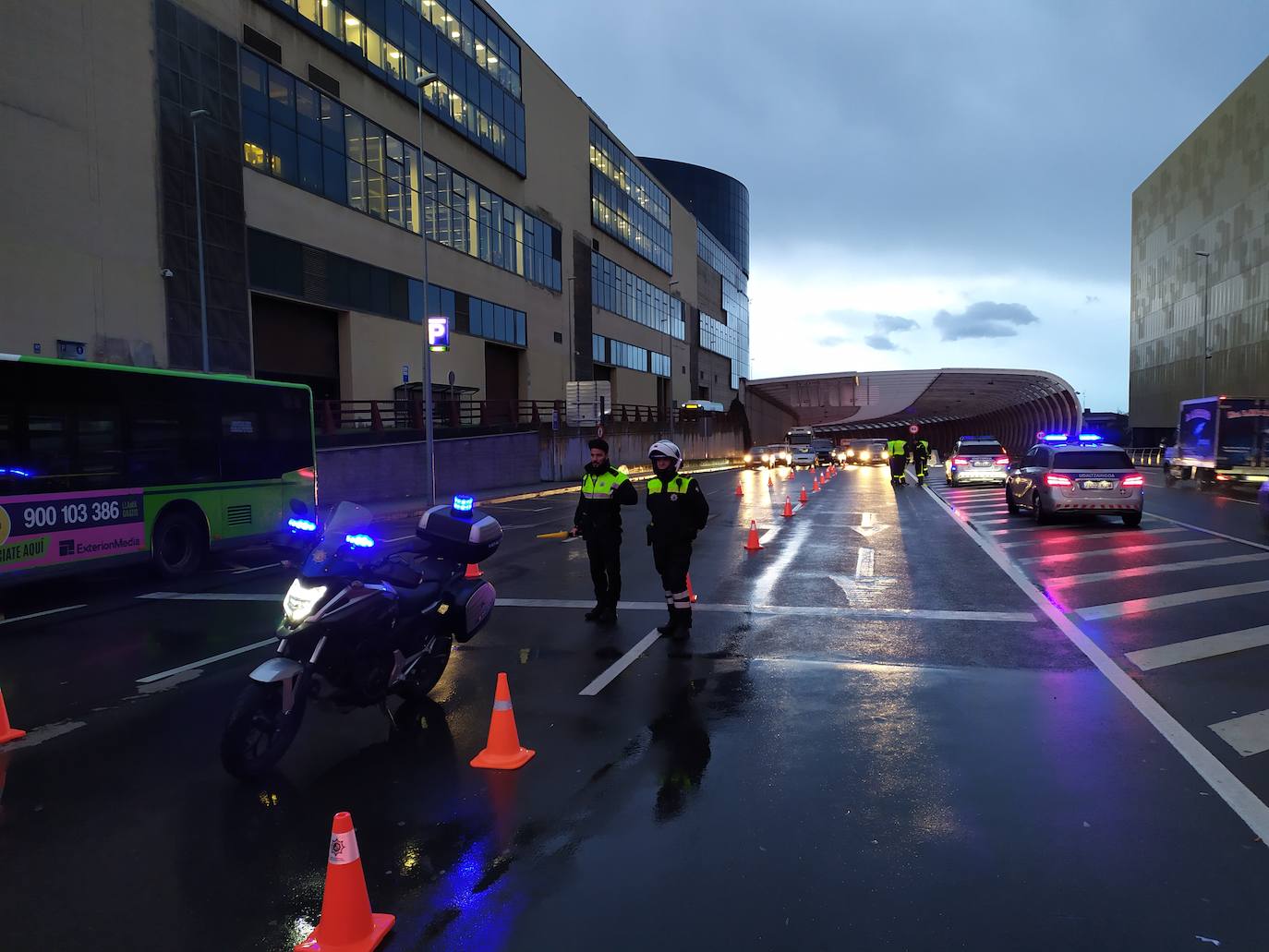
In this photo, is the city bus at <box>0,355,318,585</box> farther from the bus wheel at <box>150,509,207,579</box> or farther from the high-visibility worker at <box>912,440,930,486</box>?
the high-visibility worker at <box>912,440,930,486</box>

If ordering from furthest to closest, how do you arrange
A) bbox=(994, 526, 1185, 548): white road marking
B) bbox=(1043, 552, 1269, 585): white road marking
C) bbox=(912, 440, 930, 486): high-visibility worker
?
bbox=(912, 440, 930, 486): high-visibility worker < bbox=(994, 526, 1185, 548): white road marking < bbox=(1043, 552, 1269, 585): white road marking

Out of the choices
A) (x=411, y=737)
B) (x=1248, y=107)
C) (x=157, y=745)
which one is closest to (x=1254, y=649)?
(x=411, y=737)

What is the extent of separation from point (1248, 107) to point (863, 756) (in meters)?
68.0

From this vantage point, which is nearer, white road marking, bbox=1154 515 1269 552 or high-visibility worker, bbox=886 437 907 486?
white road marking, bbox=1154 515 1269 552

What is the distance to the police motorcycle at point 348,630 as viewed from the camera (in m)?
4.91

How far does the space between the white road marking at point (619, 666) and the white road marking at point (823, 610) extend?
1297 mm

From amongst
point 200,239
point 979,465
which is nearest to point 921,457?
point 979,465

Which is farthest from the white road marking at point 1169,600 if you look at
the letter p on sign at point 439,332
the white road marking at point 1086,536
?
the letter p on sign at point 439,332

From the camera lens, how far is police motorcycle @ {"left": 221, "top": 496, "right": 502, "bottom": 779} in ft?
16.1

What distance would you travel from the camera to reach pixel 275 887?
370cm

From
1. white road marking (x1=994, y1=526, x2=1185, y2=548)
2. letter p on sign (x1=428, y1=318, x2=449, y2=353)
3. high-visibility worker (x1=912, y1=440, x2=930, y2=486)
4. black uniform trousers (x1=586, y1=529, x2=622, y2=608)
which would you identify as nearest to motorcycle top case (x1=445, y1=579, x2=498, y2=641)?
black uniform trousers (x1=586, y1=529, x2=622, y2=608)

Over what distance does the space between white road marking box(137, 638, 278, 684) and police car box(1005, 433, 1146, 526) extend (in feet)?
50.2

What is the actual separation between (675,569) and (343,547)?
150 inches

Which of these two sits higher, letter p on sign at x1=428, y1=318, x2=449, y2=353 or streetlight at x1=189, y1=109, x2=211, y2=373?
streetlight at x1=189, y1=109, x2=211, y2=373
